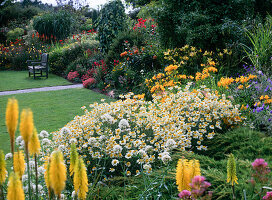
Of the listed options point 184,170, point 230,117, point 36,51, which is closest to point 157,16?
point 230,117

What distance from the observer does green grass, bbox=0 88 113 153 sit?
19.4ft

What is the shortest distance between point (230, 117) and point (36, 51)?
1403cm

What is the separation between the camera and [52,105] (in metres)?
7.56

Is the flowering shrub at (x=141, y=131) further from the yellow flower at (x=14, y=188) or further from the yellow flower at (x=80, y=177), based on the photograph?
the yellow flower at (x=14, y=188)

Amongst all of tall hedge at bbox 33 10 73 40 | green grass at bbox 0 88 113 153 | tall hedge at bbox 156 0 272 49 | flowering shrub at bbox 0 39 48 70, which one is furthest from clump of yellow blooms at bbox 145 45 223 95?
tall hedge at bbox 33 10 73 40

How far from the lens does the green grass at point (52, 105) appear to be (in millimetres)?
5898

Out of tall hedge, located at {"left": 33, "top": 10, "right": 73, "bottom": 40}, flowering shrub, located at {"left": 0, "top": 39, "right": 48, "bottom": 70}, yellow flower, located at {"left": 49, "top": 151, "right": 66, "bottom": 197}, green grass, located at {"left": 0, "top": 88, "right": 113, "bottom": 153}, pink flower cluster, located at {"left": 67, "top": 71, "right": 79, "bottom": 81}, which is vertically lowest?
green grass, located at {"left": 0, "top": 88, "right": 113, "bottom": 153}

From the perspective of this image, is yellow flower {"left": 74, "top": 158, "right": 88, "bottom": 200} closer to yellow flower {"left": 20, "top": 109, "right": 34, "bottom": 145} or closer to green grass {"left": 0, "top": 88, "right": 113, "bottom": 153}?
yellow flower {"left": 20, "top": 109, "right": 34, "bottom": 145}

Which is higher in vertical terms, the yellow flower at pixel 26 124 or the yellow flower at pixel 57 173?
the yellow flower at pixel 26 124

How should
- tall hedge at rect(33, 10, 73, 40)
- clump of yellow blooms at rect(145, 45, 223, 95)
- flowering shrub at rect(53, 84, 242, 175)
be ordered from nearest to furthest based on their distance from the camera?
1. flowering shrub at rect(53, 84, 242, 175)
2. clump of yellow blooms at rect(145, 45, 223, 95)
3. tall hedge at rect(33, 10, 73, 40)

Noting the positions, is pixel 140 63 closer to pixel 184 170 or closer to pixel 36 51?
pixel 184 170

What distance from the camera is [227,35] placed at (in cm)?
752

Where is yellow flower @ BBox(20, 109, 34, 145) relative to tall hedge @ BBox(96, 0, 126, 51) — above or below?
below

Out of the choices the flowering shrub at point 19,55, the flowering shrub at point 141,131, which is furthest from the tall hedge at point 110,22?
the flowering shrub at point 141,131
